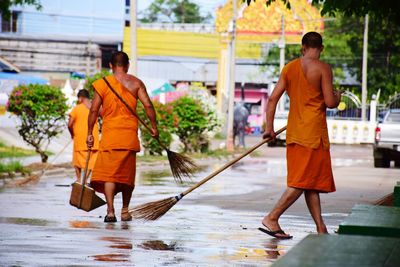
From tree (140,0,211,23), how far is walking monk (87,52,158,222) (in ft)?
270

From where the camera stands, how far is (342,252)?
20.0ft

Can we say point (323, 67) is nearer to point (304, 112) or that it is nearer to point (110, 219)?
point (304, 112)

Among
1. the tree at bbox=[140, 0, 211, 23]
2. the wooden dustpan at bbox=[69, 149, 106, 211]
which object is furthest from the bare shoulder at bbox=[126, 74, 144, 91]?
the tree at bbox=[140, 0, 211, 23]

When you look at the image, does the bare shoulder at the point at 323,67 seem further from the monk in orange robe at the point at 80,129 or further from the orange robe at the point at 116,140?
the monk in orange robe at the point at 80,129

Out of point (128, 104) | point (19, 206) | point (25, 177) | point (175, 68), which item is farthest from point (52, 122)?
point (175, 68)

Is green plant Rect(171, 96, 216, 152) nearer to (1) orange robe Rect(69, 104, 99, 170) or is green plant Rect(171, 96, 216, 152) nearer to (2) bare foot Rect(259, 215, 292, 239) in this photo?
(1) orange robe Rect(69, 104, 99, 170)

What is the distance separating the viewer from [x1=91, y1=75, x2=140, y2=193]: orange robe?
45.5 feet

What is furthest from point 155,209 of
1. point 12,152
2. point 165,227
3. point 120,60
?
point 12,152

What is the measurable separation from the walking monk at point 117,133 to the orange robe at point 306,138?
2734mm

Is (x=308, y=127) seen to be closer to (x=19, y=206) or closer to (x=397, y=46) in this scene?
(x=19, y=206)

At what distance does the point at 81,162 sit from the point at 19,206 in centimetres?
463

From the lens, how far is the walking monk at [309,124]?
38.0ft

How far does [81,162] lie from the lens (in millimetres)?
20562

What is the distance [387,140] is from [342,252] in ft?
84.9
